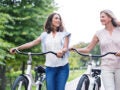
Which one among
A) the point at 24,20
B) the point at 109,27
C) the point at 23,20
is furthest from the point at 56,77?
the point at 24,20

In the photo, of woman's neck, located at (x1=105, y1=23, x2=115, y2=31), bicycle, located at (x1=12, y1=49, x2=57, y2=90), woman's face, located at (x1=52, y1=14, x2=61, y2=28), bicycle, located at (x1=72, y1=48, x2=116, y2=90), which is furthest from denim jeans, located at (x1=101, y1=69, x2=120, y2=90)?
woman's face, located at (x1=52, y1=14, x2=61, y2=28)

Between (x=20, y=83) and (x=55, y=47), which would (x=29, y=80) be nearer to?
(x=20, y=83)

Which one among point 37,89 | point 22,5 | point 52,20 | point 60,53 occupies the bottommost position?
point 37,89

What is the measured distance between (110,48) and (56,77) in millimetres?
936

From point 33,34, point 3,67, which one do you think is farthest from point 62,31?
point 3,67

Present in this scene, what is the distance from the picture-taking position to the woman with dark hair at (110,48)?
6.86m

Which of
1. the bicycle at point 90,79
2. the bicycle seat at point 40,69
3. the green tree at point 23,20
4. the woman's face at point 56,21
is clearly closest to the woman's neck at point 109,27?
the bicycle at point 90,79

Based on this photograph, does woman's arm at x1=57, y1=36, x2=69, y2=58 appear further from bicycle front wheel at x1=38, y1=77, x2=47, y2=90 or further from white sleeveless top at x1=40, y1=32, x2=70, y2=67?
bicycle front wheel at x1=38, y1=77, x2=47, y2=90

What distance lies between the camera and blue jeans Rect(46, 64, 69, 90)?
7.22 m

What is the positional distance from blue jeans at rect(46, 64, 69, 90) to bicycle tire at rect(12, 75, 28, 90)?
1.97ft

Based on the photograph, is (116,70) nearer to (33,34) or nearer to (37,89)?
(37,89)

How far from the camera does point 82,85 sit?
654 cm

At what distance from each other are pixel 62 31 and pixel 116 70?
3.34 ft

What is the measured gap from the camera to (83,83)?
6.57m
